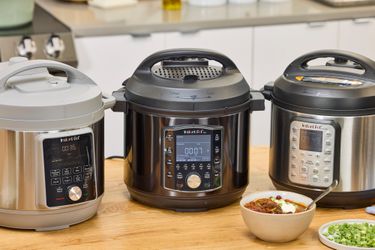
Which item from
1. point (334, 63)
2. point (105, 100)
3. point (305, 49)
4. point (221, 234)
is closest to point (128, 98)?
point (105, 100)

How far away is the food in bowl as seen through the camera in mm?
1736

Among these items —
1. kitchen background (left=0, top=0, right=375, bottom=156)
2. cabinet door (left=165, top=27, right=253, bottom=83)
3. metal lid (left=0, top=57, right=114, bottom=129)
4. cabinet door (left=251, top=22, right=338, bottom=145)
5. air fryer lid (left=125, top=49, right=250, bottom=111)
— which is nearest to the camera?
metal lid (left=0, top=57, right=114, bottom=129)

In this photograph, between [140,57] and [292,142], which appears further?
[140,57]

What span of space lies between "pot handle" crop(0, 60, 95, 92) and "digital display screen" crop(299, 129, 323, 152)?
45 centimetres

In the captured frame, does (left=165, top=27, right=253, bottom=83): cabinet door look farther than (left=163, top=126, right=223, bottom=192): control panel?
Yes

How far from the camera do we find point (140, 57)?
3650mm

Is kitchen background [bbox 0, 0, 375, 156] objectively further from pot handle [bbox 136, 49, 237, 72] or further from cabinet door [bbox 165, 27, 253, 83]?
pot handle [bbox 136, 49, 237, 72]

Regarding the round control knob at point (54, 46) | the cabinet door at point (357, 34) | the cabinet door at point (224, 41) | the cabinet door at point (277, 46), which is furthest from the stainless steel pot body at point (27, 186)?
the cabinet door at point (357, 34)

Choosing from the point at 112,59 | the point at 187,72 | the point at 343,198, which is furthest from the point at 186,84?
the point at 112,59

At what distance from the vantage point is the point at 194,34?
12.1 feet

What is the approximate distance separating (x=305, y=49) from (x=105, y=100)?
216 centimetres

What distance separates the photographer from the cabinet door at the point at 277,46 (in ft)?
12.4

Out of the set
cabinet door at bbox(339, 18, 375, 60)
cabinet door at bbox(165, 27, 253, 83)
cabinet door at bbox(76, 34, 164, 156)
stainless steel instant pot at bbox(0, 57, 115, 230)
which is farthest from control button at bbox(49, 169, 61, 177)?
cabinet door at bbox(339, 18, 375, 60)

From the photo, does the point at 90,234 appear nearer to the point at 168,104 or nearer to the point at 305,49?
the point at 168,104
